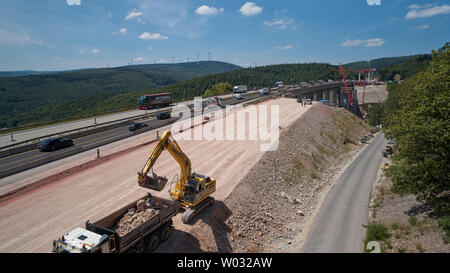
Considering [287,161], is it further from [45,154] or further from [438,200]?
[45,154]

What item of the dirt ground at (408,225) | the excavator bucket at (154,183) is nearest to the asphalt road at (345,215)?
the dirt ground at (408,225)

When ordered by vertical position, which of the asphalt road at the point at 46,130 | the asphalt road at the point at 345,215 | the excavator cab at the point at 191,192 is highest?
the asphalt road at the point at 46,130

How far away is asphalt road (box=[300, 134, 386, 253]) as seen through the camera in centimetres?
2214

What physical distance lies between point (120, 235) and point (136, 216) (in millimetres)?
1590

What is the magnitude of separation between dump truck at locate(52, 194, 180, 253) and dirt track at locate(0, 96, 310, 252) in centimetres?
245

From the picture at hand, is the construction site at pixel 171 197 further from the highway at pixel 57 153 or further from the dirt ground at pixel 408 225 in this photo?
the dirt ground at pixel 408 225

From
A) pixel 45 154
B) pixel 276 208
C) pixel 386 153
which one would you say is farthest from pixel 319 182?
pixel 45 154

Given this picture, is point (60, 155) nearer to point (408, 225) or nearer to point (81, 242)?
point (81, 242)

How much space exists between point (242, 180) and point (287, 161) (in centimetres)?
1152

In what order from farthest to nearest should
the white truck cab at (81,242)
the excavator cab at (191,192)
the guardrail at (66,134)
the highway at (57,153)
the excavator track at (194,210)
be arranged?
1. the guardrail at (66,134)
2. the highway at (57,153)
3. the excavator track at (194,210)
4. the excavator cab at (191,192)
5. the white truck cab at (81,242)

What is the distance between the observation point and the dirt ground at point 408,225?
17969 millimetres

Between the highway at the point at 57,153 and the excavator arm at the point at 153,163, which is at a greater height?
the excavator arm at the point at 153,163

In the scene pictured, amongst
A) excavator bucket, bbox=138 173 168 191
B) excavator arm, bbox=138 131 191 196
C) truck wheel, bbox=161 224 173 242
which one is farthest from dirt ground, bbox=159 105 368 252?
excavator bucket, bbox=138 173 168 191

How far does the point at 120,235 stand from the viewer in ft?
48.5
